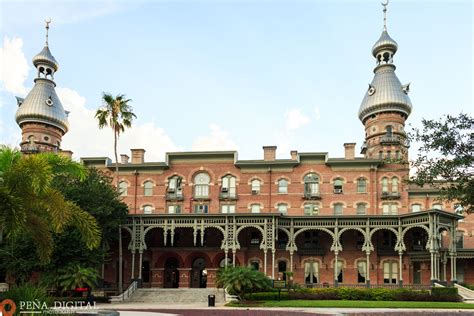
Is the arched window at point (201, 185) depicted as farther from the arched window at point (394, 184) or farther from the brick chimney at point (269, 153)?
the arched window at point (394, 184)

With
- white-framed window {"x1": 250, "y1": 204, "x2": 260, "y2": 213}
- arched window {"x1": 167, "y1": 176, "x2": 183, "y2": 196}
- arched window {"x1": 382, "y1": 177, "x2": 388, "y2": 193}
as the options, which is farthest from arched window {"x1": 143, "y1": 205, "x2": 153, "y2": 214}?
arched window {"x1": 382, "y1": 177, "x2": 388, "y2": 193}

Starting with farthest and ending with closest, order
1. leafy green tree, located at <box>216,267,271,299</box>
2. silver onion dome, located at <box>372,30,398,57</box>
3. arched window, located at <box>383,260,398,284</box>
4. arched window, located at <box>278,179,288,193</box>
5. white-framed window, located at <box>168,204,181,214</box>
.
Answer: silver onion dome, located at <box>372,30,398,57</box>, white-framed window, located at <box>168,204,181,214</box>, arched window, located at <box>278,179,288,193</box>, arched window, located at <box>383,260,398,284</box>, leafy green tree, located at <box>216,267,271,299</box>

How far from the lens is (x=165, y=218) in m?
44.5

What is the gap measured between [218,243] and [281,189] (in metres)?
7.41

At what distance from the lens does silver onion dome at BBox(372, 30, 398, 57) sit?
5506 cm

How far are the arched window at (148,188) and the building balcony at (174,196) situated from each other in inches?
65.4

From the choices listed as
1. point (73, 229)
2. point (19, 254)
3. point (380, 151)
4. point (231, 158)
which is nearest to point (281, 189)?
point (231, 158)

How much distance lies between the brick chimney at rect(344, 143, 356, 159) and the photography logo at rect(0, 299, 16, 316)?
3926 cm

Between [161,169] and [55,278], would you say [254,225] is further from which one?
[55,278]

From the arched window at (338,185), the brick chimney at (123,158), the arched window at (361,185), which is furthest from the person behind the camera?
the brick chimney at (123,158)

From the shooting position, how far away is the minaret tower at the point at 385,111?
51281 mm

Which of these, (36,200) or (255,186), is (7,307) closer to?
(36,200)

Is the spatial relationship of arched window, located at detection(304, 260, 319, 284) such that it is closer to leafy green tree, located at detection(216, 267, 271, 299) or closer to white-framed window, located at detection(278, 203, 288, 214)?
white-framed window, located at detection(278, 203, 288, 214)

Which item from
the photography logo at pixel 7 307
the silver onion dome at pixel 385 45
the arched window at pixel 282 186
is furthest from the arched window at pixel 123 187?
the photography logo at pixel 7 307
